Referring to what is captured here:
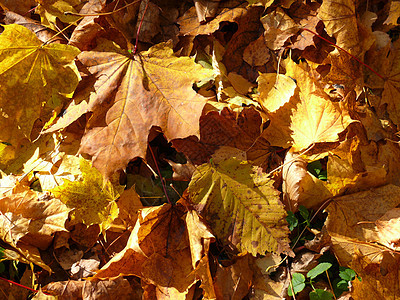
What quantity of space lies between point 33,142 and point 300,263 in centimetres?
131

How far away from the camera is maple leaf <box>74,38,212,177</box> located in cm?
132

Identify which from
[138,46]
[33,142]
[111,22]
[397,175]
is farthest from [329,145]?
[33,142]

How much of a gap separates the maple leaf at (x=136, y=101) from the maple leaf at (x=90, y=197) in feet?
0.54

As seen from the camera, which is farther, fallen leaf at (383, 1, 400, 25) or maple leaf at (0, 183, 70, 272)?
fallen leaf at (383, 1, 400, 25)

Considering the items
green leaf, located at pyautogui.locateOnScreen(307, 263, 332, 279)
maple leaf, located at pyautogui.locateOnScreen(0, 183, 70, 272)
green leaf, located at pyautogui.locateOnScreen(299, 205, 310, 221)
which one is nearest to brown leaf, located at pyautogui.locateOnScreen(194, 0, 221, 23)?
green leaf, located at pyautogui.locateOnScreen(299, 205, 310, 221)

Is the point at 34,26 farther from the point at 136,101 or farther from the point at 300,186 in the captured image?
the point at 300,186

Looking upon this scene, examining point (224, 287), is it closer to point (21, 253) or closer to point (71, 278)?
point (71, 278)

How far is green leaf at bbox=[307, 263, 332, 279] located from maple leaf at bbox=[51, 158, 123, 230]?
31.5 inches

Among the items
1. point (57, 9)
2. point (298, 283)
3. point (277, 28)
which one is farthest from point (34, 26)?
point (298, 283)

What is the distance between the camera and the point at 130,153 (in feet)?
4.36

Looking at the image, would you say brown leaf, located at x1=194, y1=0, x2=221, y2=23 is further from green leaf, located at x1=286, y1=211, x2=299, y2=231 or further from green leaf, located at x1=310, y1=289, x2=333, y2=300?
green leaf, located at x1=310, y1=289, x2=333, y2=300

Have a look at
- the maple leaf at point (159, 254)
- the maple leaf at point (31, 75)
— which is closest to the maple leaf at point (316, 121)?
the maple leaf at point (159, 254)

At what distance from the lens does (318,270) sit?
1.26 metres

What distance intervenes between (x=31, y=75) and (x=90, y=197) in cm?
56
